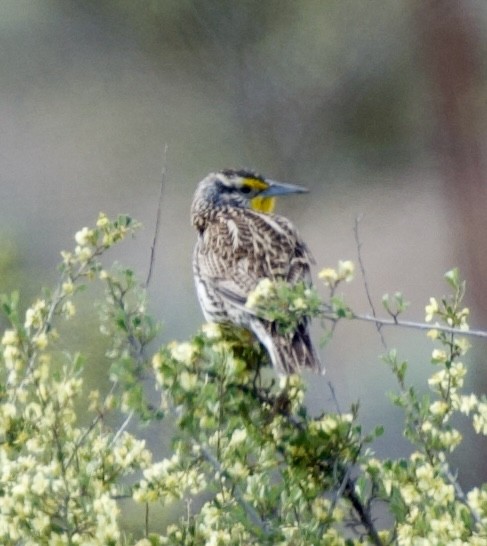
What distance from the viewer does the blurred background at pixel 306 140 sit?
6.12m

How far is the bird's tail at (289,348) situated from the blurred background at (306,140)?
1.90m

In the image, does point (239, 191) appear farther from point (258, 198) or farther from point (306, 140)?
point (306, 140)

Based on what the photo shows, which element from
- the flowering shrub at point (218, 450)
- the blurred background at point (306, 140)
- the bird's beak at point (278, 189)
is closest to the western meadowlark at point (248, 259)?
the bird's beak at point (278, 189)

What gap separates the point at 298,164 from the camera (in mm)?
6910

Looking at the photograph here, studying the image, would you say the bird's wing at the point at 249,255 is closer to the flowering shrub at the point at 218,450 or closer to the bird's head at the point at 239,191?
the bird's head at the point at 239,191

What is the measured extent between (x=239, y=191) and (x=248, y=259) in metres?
0.80

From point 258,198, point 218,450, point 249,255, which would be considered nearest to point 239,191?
point 258,198

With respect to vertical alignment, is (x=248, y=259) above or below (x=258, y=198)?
below

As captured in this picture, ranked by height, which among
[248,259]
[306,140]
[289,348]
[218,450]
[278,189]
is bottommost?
[218,450]

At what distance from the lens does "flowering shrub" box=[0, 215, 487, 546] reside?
80.9 inches

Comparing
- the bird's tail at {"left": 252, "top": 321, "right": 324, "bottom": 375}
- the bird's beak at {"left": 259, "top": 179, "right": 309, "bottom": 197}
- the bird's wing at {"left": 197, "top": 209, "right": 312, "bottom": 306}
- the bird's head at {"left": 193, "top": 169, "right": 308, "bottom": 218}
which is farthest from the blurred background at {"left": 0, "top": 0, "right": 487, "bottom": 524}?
the bird's tail at {"left": 252, "top": 321, "right": 324, "bottom": 375}

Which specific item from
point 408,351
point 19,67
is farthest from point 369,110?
point 19,67

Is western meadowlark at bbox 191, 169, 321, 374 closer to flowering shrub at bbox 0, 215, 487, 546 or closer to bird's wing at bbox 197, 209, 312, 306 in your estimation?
bird's wing at bbox 197, 209, 312, 306

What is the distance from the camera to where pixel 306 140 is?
23.0ft
